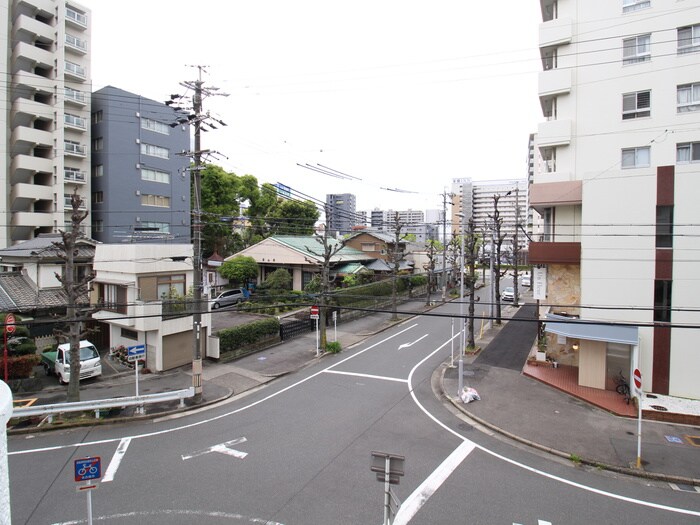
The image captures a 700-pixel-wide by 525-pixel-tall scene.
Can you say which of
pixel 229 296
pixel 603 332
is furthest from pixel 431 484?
pixel 229 296

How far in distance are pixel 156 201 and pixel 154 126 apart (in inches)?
267

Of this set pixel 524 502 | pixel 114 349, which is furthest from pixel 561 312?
pixel 114 349

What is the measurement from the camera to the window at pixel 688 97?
1432 cm

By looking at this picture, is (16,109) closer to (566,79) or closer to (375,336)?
(375,336)

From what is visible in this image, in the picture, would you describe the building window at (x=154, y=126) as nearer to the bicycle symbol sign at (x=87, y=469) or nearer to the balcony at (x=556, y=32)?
the balcony at (x=556, y=32)

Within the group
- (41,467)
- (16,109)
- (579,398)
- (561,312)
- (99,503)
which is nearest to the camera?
(99,503)

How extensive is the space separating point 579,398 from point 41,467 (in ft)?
59.2

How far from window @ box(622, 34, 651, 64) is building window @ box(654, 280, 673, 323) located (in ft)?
29.2

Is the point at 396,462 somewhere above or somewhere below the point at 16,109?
below

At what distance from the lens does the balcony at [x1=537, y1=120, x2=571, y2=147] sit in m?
16.8

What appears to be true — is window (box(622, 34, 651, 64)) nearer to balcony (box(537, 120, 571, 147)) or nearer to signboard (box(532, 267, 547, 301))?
balcony (box(537, 120, 571, 147))

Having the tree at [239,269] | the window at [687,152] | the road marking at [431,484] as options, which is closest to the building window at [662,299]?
the window at [687,152]

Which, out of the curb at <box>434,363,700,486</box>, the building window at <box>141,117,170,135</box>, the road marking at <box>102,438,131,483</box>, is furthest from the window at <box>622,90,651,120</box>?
the building window at <box>141,117,170,135</box>

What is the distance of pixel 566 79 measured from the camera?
16891 mm
